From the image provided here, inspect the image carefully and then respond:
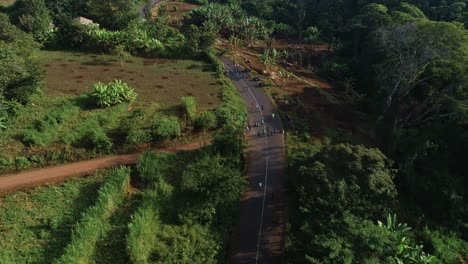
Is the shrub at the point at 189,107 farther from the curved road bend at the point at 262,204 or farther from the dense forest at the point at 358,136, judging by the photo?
the curved road bend at the point at 262,204

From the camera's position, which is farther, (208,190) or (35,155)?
(35,155)

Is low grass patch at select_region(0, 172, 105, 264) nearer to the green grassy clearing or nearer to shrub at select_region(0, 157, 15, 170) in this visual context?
shrub at select_region(0, 157, 15, 170)

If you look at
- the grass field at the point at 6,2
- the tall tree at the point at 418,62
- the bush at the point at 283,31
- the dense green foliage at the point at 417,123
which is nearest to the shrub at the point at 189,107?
the dense green foliage at the point at 417,123

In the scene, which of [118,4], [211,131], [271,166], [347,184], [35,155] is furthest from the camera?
[118,4]

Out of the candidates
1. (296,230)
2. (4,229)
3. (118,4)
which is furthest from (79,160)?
(118,4)

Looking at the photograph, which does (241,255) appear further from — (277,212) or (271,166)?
(271,166)

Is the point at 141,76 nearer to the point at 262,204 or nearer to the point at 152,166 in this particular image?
the point at 152,166

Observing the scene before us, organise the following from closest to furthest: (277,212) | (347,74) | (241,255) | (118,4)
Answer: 1. (241,255)
2. (277,212)
3. (347,74)
4. (118,4)
